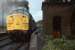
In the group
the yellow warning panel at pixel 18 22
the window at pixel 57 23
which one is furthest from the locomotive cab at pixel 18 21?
the window at pixel 57 23

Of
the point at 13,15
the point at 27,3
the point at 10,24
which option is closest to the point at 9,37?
the point at 13,15

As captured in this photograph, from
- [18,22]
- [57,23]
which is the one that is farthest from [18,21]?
[57,23]

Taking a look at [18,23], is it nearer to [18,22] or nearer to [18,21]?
[18,22]

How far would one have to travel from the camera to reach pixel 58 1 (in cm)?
2033

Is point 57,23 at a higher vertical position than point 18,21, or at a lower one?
lower

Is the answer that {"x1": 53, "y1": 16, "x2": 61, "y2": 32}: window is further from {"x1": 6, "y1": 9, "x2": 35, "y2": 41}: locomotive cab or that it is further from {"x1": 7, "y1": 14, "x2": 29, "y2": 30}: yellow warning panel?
{"x1": 7, "y1": 14, "x2": 29, "y2": 30}: yellow warning panel

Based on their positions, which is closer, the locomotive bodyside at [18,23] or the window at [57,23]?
the locomotive bodyside at [18,23]

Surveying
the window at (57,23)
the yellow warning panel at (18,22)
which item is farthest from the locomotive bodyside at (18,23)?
the window at (57,23)

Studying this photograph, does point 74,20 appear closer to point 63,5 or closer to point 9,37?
point 63,5

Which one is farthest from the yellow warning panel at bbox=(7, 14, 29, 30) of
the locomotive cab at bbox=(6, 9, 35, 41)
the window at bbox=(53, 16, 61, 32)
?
the window at bbox=(53, 16, 61, 32)

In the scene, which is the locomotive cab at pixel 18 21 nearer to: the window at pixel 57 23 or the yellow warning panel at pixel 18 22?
the yellow warning panel at pixel 18 22

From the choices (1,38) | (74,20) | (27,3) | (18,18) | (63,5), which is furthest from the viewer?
(63,5)

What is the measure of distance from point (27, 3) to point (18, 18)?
1.67 metres

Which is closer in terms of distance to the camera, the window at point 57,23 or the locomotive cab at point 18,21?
the locomotive cab at point 18,21
